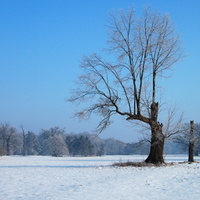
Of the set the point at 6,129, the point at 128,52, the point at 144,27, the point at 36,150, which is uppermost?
the point at 144,27

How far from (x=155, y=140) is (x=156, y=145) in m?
0.43

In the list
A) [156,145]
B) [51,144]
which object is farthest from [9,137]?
[156,145]

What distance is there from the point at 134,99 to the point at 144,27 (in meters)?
5.69

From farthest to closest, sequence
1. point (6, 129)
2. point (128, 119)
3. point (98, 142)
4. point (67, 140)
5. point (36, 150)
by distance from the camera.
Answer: point (98, 142) < point (36, 150) < point (67, 140) < point (6, 129) < point (128, 119)

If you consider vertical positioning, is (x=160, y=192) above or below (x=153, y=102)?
below

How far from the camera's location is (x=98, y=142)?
412 ft

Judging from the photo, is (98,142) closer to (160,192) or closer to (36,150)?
(36,150)

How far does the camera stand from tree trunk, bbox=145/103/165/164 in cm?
2358

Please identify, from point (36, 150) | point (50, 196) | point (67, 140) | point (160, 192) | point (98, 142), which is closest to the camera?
point (50, 196)

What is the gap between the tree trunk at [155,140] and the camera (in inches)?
928

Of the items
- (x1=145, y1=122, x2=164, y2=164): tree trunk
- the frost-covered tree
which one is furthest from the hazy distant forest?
(x1=145, y1=122, x2=164, y2=164): tree trunk

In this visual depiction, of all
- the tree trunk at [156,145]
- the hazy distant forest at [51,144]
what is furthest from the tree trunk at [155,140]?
the hazy distant forest at [51,144]

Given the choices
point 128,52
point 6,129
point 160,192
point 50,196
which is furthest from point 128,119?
point 6,129

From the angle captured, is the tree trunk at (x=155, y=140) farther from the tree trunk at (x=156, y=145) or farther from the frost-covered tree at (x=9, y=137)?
the frost-covered tree at (x=9, y=137)
